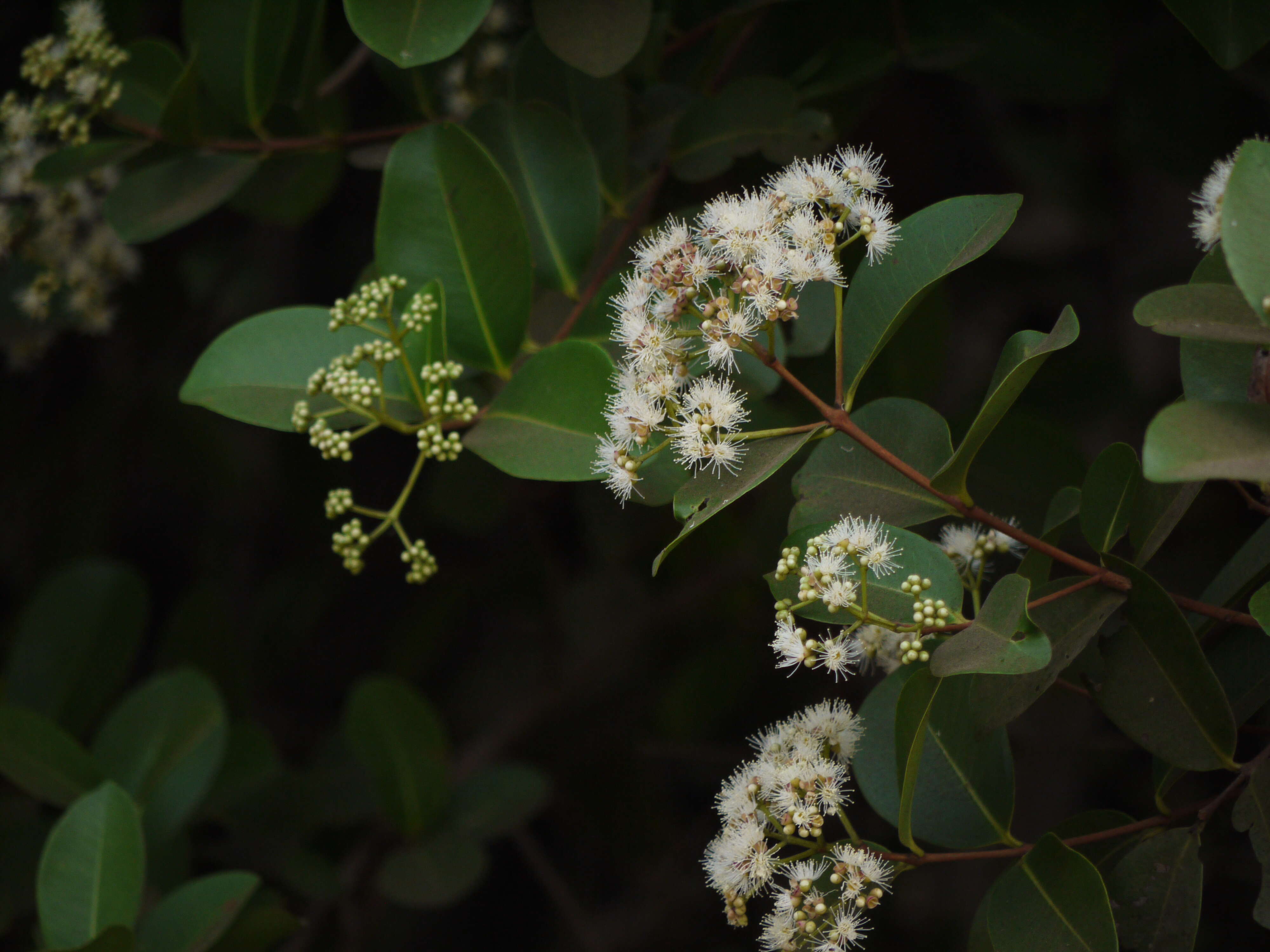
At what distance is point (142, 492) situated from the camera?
3.50m

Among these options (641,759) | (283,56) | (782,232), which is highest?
(283,56)

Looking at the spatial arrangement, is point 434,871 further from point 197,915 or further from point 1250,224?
point 1250,224

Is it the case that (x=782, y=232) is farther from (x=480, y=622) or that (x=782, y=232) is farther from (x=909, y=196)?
(x=480, y=622)

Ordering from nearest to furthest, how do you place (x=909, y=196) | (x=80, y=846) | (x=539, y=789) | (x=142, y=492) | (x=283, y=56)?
(x=80, y=846)
(x=283, y=56)
(x=539, y=789)
(x=909, y=196)
(x=142, y=492)

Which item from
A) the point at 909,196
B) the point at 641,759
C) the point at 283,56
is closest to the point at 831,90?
the point at 283,56

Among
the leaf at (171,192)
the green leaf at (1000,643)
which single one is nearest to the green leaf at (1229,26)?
the green leaf at (1000,643)

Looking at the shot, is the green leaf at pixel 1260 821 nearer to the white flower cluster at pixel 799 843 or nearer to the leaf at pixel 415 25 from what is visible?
the white flower cluster at pixel 799 843

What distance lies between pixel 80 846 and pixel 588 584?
2244 mm

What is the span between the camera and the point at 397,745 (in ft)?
7.23

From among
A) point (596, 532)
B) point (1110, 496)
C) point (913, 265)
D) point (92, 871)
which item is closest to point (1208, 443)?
point (1110, 496)

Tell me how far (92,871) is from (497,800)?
1006mm

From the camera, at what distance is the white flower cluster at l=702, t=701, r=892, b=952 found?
39.2 inches

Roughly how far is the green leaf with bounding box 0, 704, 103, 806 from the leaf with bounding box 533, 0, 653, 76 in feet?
4.55

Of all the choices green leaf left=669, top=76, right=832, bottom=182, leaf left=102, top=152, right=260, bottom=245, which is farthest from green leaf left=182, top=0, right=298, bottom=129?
green leaf left=669, top=76, right=832, bottom=182
